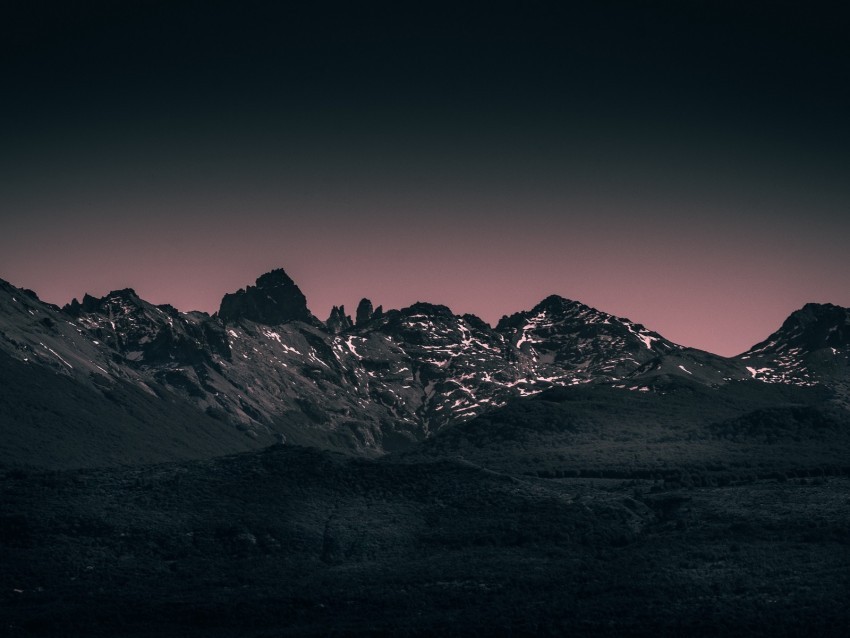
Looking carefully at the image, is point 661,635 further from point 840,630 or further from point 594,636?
point 840,630

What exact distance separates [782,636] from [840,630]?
28.3ft

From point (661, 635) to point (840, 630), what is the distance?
25.1 meters

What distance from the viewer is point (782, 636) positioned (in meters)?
193

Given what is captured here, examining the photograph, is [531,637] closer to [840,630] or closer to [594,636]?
[594,636]

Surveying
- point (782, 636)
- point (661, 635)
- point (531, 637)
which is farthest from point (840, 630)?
point (531, 637)

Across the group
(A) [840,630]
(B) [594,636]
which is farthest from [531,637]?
(A) [840,630]

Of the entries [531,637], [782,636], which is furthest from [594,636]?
[782,636]

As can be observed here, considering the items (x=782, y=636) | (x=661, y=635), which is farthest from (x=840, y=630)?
(x=661, y=635)

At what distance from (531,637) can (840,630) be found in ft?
144

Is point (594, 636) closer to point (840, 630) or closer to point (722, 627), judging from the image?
point (722, 627)

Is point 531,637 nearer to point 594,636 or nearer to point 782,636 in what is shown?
point 594,636

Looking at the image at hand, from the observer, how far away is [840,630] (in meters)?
194

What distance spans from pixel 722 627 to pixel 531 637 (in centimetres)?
2782

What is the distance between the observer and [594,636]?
199 metres
